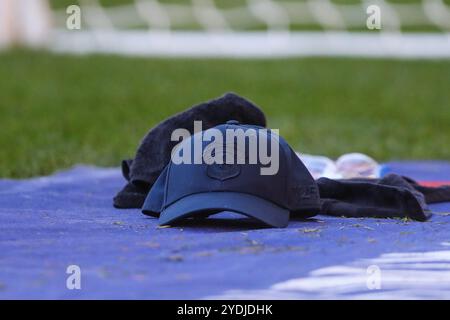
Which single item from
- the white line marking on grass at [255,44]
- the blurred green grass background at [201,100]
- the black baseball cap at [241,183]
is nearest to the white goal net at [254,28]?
the white line marking on grass at [255,44]

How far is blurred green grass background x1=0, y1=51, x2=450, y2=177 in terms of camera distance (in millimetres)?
4277

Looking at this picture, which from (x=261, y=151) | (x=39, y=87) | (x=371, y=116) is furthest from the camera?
(x=39, y=87)

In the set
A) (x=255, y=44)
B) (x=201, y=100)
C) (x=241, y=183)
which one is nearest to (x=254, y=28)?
(x=255, y=44)

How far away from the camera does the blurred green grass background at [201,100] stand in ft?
14.0

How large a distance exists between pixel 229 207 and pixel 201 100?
369 cm

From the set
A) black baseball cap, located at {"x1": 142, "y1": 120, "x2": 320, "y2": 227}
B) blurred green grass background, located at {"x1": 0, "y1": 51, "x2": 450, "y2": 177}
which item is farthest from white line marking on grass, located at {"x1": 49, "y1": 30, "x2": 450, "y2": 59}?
black baseball cap, located at {"x1": 142, "y1": 120, "x2": 320, "y2": 227}

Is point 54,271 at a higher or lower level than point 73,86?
lower

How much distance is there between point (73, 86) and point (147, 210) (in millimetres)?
3981

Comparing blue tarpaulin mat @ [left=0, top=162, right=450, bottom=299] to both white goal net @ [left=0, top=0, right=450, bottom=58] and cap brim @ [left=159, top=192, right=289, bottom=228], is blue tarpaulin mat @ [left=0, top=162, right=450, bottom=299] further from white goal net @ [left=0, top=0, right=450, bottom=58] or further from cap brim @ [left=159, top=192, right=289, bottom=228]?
white goal net @ [left=0, top=0, right=450, bottom=58]

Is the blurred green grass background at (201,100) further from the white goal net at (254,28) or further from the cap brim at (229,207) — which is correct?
the cap brim at (229,207)

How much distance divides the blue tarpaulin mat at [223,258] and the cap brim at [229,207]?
3 cm

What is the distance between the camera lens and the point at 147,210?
7.30 ft
